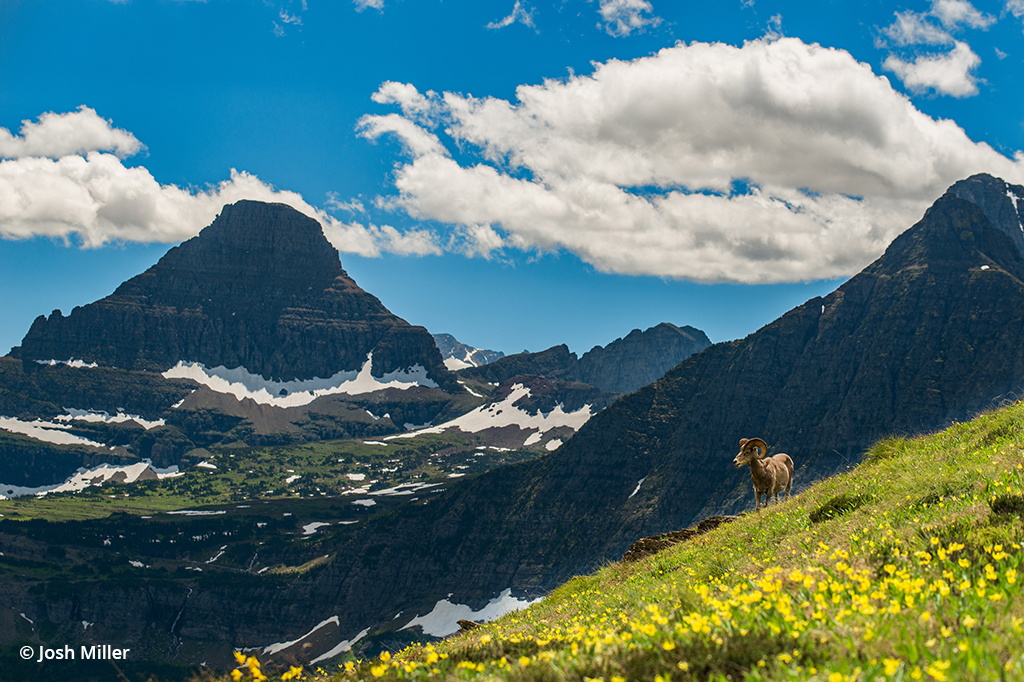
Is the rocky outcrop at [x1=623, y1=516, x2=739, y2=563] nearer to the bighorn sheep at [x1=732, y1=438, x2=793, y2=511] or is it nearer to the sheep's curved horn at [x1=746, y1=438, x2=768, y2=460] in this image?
the bighorn sheep at [x1=732, y1=438, x2=793, y2=511]

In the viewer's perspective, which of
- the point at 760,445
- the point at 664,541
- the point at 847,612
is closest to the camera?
the point at 847,612

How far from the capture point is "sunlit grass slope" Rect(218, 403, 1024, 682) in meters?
6.27

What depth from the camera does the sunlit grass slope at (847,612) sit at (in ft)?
20.6

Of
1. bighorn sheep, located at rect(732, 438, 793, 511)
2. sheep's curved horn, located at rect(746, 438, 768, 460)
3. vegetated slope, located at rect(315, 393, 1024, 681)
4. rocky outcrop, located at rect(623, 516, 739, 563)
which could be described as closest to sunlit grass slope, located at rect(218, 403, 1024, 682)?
vegetated slope, located at rect(315, 393, 1024, 681)

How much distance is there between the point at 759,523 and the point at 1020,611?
1377 cm

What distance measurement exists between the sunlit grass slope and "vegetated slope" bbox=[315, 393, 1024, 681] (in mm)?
24

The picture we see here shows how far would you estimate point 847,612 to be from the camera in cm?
726

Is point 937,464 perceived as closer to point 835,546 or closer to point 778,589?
point 835,546

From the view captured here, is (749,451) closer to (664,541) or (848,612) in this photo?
(664,541)

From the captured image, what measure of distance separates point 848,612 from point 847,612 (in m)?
0.01

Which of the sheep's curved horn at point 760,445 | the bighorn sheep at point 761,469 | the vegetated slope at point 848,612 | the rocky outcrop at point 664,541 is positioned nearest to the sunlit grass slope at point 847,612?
the vegetated slope at point 848,612

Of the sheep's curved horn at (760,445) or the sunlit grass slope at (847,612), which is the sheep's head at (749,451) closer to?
the sheep's curved horn at (760,445)

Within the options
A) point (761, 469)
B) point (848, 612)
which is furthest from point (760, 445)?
point (848, 612)

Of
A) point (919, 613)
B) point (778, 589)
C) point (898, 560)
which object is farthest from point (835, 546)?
point (919, 613)
